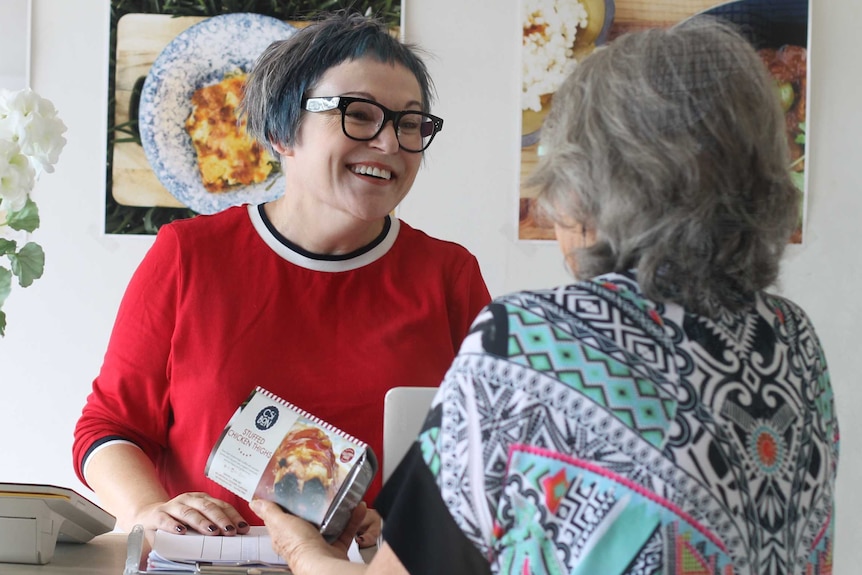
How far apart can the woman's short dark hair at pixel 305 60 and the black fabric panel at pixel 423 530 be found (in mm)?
908

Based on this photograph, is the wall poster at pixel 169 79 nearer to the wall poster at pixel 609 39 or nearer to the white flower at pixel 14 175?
the wall poster at pixel 609 39

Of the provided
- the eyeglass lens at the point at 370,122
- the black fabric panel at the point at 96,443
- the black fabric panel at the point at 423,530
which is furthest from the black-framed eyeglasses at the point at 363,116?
the black fabric panel at the point at 423,530

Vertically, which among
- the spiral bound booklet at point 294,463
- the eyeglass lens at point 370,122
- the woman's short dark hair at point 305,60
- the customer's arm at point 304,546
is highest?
the woman's short dark hair at point 305,60

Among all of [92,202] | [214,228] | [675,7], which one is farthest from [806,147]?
[92,202]

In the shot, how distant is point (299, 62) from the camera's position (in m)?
1.60

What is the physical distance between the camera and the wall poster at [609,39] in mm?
2678

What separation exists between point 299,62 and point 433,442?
0.95m

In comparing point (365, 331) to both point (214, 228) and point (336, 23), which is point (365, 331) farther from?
point (336, 23)

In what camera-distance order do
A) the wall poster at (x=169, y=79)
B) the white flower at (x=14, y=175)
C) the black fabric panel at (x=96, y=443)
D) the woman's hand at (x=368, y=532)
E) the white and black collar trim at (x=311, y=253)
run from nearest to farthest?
the white flower at (x=14, y=175) → the woman's hand at (x=368, y=532) → the black fabric panel at (x=96, y=443) → the white and black collar trim at (x=311, y=253) → the wall poster at (x=169, y=79)

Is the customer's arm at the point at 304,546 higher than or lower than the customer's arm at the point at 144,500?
higher

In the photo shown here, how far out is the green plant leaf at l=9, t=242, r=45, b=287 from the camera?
1.22 meters

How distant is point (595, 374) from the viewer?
784mm

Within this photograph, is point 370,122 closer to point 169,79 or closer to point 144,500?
point 144,500

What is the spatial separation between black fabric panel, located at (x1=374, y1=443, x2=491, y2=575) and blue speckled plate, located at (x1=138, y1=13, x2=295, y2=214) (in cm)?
192
